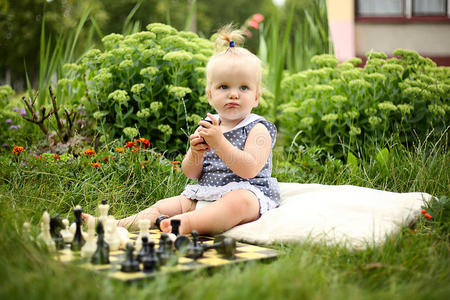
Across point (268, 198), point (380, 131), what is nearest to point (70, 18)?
point (380, 131)

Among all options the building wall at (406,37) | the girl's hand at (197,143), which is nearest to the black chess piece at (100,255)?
the girl's hand at (197,143)

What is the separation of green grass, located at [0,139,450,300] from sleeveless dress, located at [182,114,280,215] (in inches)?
18.2

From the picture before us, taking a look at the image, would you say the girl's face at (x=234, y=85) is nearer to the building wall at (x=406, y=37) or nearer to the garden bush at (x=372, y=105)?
the garden bush at (x=372, y=105)

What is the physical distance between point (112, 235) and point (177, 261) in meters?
0.38

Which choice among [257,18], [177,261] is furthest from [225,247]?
[257,18]

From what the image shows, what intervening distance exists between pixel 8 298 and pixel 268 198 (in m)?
1.76

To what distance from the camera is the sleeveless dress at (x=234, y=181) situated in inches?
115

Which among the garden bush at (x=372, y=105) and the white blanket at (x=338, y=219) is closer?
the white blanket at (x=338, y=219)

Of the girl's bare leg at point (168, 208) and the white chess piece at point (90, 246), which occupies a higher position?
the white chess piece at point (90, 246)

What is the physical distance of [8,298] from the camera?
1.45 m

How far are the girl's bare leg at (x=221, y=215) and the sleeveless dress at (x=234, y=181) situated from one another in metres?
0.08

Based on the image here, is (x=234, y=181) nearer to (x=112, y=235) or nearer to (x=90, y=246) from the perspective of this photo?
(x=112, y=235)

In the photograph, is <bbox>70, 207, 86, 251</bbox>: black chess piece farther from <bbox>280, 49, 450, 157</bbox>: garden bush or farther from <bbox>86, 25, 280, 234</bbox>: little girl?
<bbox>280, 49, 450, 157</bbox>: garden bush

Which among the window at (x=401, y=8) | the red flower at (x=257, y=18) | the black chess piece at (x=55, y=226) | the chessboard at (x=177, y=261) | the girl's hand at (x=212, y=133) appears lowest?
the chessboard at (x=177, y=261)
